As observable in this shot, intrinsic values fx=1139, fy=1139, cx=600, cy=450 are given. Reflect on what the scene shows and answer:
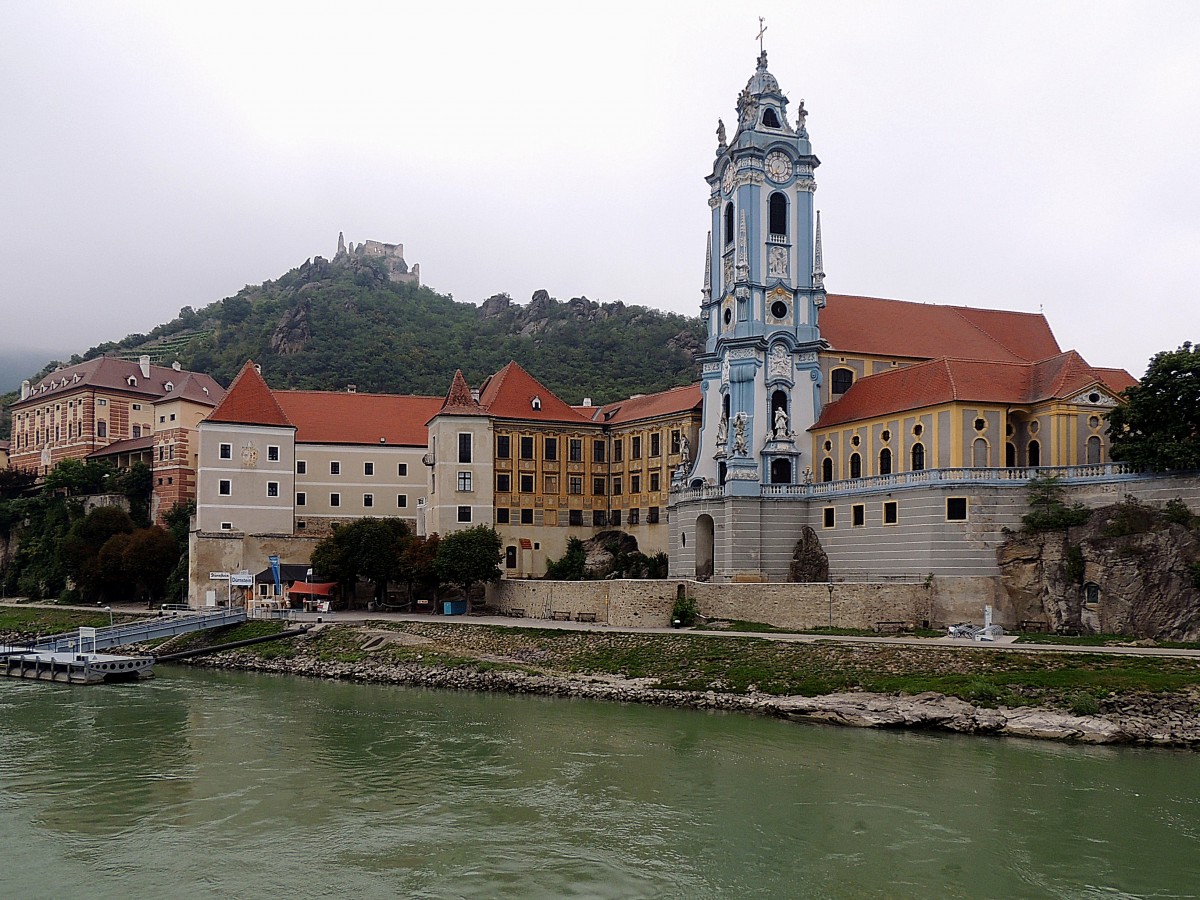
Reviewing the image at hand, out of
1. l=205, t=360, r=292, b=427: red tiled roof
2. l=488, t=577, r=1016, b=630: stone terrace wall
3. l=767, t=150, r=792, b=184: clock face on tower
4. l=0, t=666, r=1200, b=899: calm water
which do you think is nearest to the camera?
l=0, t=666, r=1200, b=899: calm water

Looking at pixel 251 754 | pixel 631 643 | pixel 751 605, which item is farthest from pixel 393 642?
pixel 251 754

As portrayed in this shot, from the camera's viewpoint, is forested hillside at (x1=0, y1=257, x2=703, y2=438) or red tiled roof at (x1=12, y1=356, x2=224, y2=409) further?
forested hillside at (x1=0, y1=257, x2=703, y2=438)

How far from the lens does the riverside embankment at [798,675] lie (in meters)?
32.9

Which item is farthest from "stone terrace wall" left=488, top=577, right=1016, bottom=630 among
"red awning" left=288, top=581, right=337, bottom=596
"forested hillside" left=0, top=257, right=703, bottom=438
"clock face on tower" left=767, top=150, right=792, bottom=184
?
"forested hillside" left=0, top=257, right=703, bottom=438

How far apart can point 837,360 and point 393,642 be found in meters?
26.0

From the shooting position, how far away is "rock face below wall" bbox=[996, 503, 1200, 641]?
41.0m

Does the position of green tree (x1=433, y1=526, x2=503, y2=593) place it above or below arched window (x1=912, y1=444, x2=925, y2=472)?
below

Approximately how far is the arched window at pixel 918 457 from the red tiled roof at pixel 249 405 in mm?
38831

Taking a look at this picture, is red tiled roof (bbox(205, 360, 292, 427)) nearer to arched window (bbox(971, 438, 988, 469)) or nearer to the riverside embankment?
the riverside embankment

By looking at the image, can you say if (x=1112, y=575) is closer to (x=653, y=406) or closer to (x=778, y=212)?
(x=778, y=212)

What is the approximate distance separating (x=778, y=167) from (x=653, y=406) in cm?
1708

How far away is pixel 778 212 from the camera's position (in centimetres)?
5812

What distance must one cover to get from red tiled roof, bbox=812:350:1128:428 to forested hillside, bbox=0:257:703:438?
45.6 meters

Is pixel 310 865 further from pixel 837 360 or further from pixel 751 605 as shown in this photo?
pixel 837 360
